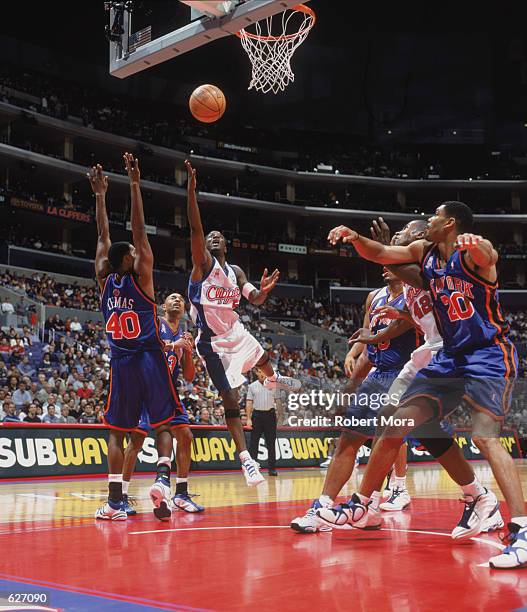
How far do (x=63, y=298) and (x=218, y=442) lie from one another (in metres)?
13.6

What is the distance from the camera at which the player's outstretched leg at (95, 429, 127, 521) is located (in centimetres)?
629

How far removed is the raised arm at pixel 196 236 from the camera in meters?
6.63

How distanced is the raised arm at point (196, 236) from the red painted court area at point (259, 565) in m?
2.53

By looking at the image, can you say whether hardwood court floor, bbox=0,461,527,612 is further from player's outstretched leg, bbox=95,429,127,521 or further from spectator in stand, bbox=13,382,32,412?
spectator in stand, bbox=13,382,32,412

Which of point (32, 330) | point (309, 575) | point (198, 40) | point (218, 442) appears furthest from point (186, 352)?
point (32, 330)

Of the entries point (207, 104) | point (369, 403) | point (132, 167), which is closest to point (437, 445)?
point (369, 403)

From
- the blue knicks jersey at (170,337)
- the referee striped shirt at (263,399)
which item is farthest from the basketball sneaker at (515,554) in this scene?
the referee striped shirt at (263,399)

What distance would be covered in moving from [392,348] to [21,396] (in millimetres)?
11269

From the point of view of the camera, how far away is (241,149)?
39312mm

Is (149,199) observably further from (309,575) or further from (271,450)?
(309,575)

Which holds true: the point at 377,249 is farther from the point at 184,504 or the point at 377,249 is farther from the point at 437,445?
the point at 184,504

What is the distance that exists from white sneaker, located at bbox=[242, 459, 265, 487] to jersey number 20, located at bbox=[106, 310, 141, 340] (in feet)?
5.62

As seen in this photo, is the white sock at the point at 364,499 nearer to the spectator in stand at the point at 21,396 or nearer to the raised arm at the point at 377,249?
the raised arm at the point at 377,249

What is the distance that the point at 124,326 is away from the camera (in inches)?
252
